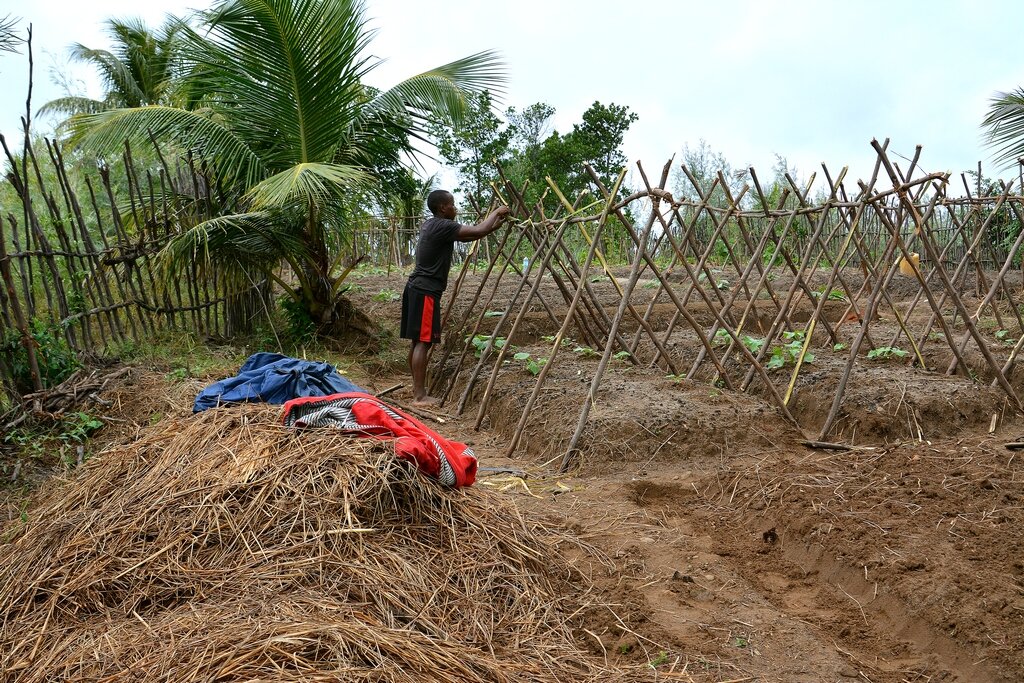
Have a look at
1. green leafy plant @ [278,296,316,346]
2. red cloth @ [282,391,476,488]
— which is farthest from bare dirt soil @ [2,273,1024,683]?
green leafy plant @ [278,296,316,346]

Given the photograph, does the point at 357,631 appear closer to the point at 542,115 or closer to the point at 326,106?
the point at 326,106

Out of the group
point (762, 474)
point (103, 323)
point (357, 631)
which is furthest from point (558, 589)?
point (103, 323)

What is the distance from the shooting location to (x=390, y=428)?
3205 mm

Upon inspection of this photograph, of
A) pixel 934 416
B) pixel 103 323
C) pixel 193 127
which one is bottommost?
pixel 934 416

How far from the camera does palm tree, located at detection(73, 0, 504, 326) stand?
7129 mm

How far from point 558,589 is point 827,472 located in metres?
1.87

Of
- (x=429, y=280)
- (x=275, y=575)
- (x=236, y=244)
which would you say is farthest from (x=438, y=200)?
(x=275, y=575)

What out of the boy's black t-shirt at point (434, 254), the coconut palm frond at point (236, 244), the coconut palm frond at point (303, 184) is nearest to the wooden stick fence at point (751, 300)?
the boy's black t-shirt at point (434, 254)

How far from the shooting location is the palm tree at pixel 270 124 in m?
7.13

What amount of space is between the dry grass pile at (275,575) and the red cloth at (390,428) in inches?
2.8

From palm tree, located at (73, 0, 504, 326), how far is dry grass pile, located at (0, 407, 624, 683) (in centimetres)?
407

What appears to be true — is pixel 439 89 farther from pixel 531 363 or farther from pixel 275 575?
pixel 275 575

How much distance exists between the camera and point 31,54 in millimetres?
4598

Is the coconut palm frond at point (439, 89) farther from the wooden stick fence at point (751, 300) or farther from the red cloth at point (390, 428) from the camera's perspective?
the red cloth at point (390, 428)
